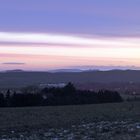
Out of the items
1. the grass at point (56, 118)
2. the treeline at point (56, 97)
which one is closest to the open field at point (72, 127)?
the grass at point (56, 118)

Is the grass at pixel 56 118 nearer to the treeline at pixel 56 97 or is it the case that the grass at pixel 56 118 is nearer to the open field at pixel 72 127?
the open field at pixel 72 127

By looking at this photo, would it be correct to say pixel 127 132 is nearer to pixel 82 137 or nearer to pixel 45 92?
pixel 82 137

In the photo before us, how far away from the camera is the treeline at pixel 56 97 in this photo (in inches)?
2923

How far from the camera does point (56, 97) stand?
8269cm

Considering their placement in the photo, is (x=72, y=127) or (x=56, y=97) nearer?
(x=72, y=127)

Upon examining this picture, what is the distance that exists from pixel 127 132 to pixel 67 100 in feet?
185

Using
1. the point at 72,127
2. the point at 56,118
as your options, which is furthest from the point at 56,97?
the point at 72,127

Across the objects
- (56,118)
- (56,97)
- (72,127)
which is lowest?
(56,118)

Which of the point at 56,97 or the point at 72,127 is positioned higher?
the point at 72,127

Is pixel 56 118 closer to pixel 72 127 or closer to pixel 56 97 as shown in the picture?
pixel 72 127

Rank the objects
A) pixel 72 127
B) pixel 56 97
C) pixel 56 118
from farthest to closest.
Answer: pixel 56 97
pixel 56 118
pixel 72 127

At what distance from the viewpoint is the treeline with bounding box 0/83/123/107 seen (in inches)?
2923

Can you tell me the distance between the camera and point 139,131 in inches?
980

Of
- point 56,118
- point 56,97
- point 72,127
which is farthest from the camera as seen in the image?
point 56,97
